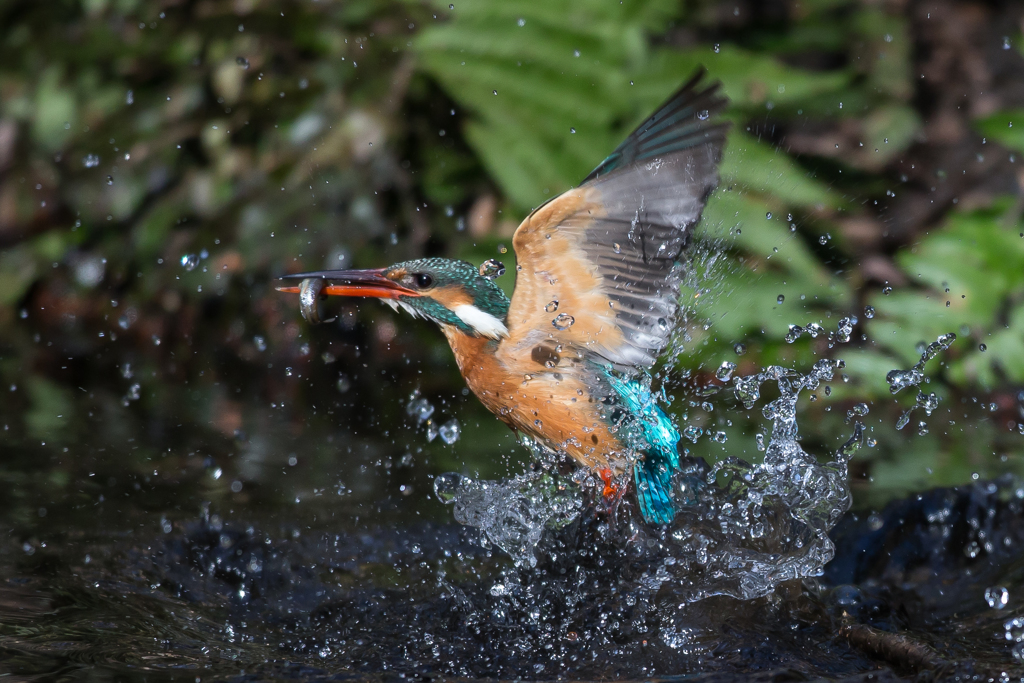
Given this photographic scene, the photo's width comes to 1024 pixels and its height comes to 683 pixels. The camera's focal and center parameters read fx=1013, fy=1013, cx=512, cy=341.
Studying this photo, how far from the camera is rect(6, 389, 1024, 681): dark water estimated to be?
230 centimetres

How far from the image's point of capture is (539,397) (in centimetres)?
287

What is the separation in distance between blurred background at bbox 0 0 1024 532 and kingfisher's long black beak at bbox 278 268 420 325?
226 cm

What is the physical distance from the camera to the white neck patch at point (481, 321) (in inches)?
112

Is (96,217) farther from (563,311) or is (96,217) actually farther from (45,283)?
(563,311)

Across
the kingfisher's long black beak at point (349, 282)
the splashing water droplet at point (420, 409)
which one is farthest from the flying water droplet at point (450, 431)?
the kingfisher's long black beak at point (349, 282)

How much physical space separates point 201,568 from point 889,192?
5044 millimetres

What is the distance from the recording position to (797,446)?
309cm

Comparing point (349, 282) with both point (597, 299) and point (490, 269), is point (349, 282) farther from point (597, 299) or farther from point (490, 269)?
point (597, 299)

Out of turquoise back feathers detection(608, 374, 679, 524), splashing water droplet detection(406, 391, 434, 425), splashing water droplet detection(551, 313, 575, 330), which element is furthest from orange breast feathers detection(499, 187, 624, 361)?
splashing water droplet detection(406, 391, 434, 425)

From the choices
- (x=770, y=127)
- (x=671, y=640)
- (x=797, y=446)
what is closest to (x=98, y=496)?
(x=671, y=640)

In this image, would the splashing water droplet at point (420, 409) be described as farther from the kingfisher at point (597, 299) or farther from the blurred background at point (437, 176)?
the kingfisher at point (597, 299)

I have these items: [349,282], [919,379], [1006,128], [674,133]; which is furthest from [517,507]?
[1006,128]

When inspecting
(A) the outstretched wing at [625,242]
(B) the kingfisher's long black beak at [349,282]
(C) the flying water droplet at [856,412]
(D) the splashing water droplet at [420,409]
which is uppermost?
(D) the splashing water droplet at [420,409]

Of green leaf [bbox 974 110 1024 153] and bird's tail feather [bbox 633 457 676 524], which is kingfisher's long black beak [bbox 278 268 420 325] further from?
green leaf [bbox 974 110 1024 153]
